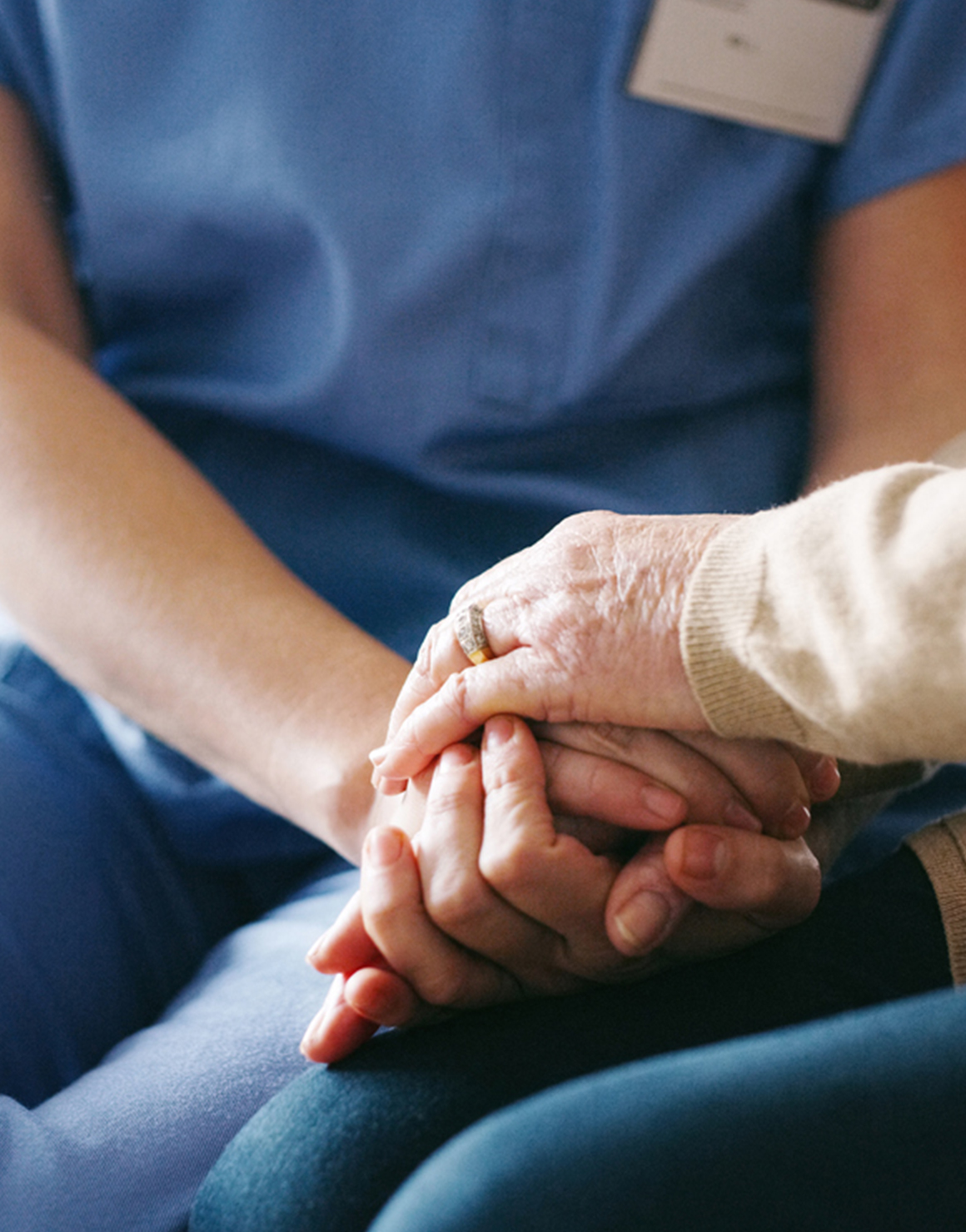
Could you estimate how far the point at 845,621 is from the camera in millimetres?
419

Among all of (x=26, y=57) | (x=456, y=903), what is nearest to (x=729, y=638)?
(x=456, y=903)

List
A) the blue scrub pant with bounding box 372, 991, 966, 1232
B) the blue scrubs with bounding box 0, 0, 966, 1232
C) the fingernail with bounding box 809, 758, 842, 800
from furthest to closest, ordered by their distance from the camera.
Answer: the blue scrubs with bounding box 0, 0, 966, 1232
the fingernail with bounding box 809, 758, 842, 800
the blue scrub pant with bounding box 372, 991, 966, 1232

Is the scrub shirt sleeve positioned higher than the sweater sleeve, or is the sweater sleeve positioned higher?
the scrub shirt sleeve

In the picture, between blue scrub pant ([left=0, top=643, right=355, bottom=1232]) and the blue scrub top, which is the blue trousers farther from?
the blue scrub top

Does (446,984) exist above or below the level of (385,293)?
below

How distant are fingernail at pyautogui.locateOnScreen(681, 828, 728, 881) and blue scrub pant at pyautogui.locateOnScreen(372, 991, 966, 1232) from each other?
0.14 m

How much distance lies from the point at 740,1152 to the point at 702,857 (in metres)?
0.17

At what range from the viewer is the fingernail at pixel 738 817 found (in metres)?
0.53

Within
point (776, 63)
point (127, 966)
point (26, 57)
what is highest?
point (776, 63)

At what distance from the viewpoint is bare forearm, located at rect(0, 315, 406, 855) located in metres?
0.65

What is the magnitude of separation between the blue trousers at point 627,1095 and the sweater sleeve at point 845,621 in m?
0.10

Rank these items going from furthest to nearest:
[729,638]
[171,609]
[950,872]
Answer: [171,609], [950,872], [729,638]

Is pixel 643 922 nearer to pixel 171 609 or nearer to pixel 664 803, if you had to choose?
pixel 664 803

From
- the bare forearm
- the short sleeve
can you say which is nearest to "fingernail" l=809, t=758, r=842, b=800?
the bare forearm
